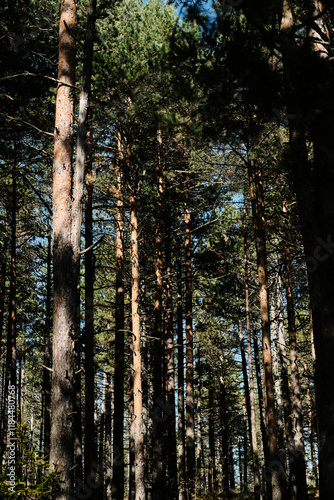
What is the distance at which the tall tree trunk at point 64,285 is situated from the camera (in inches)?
169

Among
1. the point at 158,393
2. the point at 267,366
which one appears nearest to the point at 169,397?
the point at 158,393

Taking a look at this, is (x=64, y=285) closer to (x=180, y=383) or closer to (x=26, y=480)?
(x=26, y=480)

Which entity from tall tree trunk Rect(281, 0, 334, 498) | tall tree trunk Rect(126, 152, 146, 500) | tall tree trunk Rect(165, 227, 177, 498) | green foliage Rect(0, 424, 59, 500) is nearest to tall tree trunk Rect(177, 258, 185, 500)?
tall tree trunk Rect(165, 227, 177, 498)


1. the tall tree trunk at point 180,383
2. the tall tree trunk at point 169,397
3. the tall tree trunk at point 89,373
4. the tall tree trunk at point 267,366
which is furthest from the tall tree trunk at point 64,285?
the tall tree trunk at point 169,397

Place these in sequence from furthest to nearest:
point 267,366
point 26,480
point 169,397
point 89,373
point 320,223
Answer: point 169,397
point 89,373
point 267,366
point 320,223
point 26,480

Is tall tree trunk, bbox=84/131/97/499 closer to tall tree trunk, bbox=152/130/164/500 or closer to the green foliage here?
tall tree trunk, bbox=152/130/164/500

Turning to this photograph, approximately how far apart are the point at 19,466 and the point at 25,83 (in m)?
8.28

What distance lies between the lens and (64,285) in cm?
477

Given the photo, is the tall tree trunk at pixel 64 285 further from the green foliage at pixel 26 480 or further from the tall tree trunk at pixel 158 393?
the tall tree trunk at pixel 158 393

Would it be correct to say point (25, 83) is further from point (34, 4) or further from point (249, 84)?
point (249, 84)

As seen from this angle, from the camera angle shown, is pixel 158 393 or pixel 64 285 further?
pixel 158 393

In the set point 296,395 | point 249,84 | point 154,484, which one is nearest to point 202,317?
point 296,395

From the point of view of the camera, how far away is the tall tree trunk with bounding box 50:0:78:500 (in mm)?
4281

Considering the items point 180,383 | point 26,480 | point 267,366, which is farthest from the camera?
point 180,383
